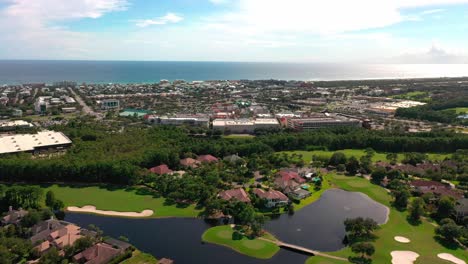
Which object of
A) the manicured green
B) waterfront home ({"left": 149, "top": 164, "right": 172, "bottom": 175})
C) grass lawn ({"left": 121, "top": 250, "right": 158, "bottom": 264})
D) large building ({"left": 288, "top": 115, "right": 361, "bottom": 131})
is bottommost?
grass lawn ({"left": 121, "top": 250, "right": 158, "bottom": 264})

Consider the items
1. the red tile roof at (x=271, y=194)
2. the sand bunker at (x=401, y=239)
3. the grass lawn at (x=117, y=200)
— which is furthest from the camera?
the red tile roof at (x=271, y=194)

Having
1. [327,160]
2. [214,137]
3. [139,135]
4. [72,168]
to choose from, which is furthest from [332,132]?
[72,168]

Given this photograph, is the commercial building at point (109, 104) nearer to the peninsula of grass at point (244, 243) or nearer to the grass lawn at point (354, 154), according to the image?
the grass lawn at point (354, 154)

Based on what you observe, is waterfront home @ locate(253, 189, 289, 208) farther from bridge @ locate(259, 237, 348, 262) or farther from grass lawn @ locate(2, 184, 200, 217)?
grass lawn @ locate(2, 184, 200, 217)

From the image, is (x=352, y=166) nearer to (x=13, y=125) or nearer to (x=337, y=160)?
(x=337, y=160)

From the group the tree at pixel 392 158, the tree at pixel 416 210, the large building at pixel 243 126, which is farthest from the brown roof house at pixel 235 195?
the large building at pixel 243 126

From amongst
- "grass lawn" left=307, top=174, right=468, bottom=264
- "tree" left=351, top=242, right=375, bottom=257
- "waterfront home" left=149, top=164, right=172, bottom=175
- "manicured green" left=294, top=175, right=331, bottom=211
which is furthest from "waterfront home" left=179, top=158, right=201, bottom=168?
"tree" left=351, top=242, right=375, bottom=257
